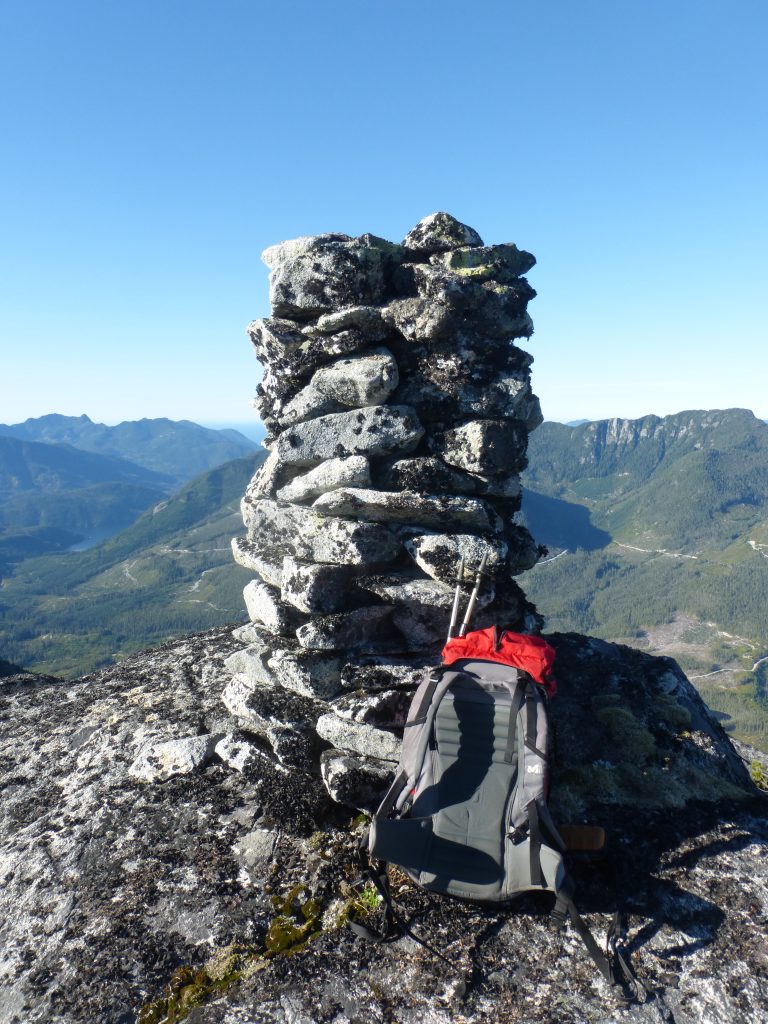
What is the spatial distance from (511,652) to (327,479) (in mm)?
6757

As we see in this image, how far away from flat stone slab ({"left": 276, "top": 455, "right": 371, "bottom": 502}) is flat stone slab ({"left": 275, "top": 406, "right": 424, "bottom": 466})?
355mm

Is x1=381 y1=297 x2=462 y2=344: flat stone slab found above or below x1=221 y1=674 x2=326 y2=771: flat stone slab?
above

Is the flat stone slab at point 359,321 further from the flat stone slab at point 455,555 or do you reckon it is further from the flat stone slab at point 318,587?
the flat stone slab at point 318,587

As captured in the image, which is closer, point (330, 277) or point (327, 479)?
point (327, 479)

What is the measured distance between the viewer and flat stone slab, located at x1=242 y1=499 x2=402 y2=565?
50.5 feet

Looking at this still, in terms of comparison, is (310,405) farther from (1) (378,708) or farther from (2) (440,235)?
(1) (378,708)

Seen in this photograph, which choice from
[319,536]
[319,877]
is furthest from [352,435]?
[319,877]

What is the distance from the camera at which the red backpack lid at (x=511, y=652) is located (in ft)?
40.1

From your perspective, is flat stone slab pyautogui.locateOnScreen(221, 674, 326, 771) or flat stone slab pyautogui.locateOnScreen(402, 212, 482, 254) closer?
flat stone slab pyautogui.locateOnScreen(221, 674, 326, 771)

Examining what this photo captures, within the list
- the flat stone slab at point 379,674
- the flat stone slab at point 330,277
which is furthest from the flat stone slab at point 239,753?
the flat stone slab at point 330,277

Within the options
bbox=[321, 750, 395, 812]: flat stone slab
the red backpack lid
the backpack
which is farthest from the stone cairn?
the red backpack lid

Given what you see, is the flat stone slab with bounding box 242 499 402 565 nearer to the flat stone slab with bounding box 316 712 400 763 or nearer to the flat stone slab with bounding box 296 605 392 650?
the flat stone slab with bounding box 296 605 392 650

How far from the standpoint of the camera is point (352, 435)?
16484mm

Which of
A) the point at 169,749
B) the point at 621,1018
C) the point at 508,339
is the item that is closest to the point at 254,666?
the point at 169,749
